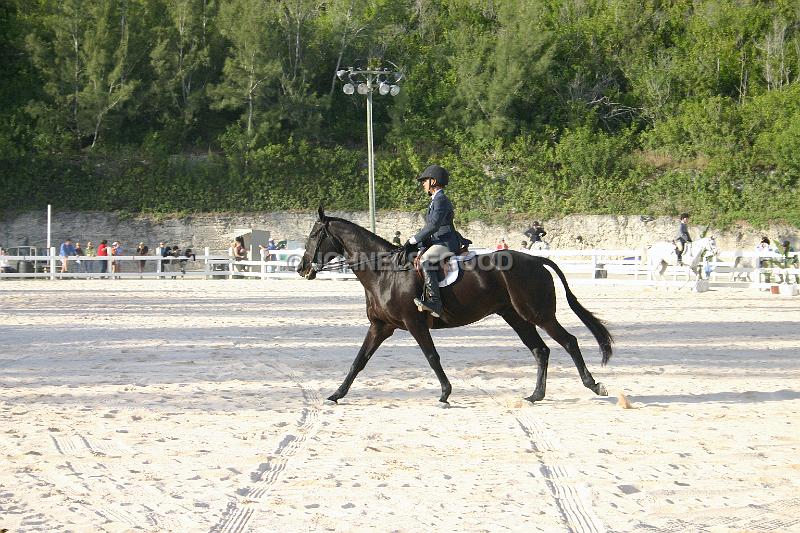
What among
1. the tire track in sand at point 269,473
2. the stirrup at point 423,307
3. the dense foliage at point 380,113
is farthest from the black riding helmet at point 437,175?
the dense foliage at point 380,113

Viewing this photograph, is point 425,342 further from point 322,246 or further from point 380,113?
point 380,113

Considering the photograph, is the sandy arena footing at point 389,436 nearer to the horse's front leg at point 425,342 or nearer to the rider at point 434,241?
the horse's front leg at point 425,342

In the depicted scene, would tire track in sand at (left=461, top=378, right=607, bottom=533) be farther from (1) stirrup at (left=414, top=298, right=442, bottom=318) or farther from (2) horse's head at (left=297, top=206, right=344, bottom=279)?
(2) horse's head at (left=297, top=206, right=344, bottom=279)

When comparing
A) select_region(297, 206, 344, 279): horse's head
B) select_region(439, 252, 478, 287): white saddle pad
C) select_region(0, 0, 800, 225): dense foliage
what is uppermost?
select_region(0, 0, 800, 225): dense foliage

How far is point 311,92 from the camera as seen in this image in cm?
5731

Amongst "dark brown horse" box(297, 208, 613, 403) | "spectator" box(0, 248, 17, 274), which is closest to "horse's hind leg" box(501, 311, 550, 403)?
"dark brown horse" box(297, 208, 613, 403)

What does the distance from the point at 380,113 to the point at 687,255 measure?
1325 inches

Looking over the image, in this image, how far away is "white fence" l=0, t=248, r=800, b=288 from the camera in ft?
98.2

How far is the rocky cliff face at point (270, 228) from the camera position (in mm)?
51625

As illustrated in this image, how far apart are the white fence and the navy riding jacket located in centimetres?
2113

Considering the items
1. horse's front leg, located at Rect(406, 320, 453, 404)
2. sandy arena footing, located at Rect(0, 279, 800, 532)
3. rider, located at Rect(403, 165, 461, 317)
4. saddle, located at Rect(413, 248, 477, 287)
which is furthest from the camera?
saddle, located at Rect(413, 248, 477, 287)

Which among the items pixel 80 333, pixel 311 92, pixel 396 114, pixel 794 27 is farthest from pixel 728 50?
pixel 80 333

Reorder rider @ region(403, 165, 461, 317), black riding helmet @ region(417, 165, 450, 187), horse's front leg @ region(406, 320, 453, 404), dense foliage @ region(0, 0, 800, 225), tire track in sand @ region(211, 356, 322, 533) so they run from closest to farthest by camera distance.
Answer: tire track in sand @ region(211, 356, 322, 533) < horse's front leg @ region(406, 320, 453, 404) < rider @ region(403, 165, 461, 317) < black riding helmet @ region(417, 165, 450, 187) < dense foliage @ region(0, 0, 800, 225)

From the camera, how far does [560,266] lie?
38.2m
